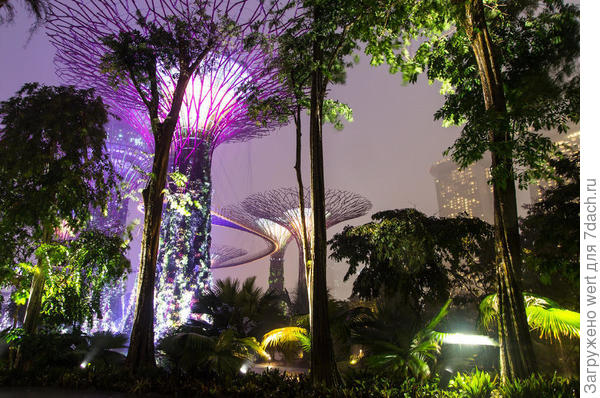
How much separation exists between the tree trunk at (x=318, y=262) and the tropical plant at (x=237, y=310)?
12.6ft

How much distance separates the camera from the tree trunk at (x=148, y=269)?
21.9 ft

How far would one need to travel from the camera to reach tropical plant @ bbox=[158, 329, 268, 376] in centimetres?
634

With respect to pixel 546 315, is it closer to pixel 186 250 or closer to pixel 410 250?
pixel 410 250

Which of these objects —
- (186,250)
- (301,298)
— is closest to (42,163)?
(186,250)

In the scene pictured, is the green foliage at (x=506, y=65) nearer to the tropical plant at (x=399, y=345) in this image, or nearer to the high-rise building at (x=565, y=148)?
the high-rise building at (x=565, y=148)

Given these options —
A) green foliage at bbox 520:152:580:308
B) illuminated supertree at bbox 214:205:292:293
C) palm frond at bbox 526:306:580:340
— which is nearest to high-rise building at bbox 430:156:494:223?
illuminated supertree at bbox 214:205:292:293

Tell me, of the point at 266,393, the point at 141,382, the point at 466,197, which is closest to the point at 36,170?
the point at 141,382

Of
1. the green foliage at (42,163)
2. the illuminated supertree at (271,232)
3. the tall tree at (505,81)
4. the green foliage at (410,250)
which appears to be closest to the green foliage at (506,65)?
the tall tree at (505,81)

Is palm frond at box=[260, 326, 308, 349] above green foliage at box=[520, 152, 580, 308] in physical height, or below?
below

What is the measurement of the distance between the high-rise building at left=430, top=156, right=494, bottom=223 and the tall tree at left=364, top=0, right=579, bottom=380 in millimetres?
65639

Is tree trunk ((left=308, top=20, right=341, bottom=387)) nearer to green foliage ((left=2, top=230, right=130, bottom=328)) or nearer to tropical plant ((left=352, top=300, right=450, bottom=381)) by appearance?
tropical plant ((left=352, top=300, right=450, bottom=381))

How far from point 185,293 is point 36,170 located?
7.21 meters

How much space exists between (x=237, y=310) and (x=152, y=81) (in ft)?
20.1

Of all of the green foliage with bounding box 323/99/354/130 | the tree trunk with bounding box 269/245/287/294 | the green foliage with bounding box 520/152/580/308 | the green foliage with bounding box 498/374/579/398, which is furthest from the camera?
the tree trunk with bounding box 269/245/287/294
